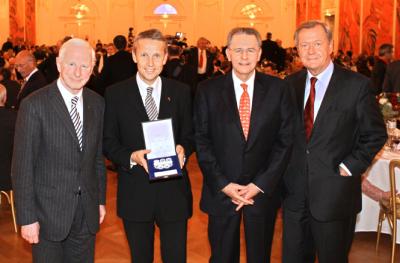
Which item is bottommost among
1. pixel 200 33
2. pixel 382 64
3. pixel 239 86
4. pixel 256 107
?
pixel 256 107

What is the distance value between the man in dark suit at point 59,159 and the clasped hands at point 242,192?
0.77m

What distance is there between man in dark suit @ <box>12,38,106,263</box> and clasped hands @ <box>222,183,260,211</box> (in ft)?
2.51

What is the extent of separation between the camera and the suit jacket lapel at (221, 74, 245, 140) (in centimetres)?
294

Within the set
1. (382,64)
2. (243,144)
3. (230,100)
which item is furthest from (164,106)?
(382,64)

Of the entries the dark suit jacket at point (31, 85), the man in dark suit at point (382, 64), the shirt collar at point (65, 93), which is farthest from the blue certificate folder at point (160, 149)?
the man in dark suit at point (382, 64)

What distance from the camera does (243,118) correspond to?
117 inches

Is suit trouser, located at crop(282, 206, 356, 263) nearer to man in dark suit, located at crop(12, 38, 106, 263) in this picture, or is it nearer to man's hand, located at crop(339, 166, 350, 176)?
man's hand, located at crop(339, 166, 350, 176)

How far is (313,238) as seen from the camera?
10.5 ft

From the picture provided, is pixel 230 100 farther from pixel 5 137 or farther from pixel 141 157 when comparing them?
pixel 5 137

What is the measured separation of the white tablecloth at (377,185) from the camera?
4.54m

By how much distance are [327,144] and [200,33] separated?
75.5 ft

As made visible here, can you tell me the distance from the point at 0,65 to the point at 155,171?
6.68m

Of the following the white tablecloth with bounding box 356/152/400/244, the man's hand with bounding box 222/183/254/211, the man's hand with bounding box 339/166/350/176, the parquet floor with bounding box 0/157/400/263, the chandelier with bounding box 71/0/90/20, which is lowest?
the parquet floor with bounding box 0/157/400/263

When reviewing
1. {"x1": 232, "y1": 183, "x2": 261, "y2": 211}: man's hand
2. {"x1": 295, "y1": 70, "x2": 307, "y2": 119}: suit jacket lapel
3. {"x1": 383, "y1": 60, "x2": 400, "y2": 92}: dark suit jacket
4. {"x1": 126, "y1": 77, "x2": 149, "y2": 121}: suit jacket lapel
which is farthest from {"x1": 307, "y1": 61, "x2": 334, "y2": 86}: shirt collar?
{"x1": 383, "y1": 60, "x2": 400, "y2": 92}: dark suit jacket
